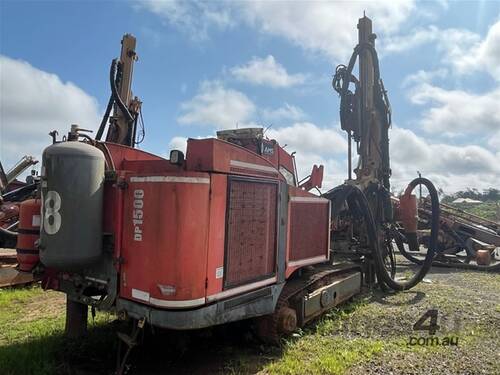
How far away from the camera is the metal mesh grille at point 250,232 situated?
3855 mm

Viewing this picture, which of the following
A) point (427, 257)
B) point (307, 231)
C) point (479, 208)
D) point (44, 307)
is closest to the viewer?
point (307, 231)

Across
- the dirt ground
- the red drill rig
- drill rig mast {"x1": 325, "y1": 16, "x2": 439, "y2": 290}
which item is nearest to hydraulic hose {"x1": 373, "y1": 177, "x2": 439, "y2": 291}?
drill rig mast {"x1": 325, "y1": 16, "x2": 439, "y2": 290}

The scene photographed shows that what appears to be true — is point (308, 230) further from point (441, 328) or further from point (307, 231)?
point (441, 328)

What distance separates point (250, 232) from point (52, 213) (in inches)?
67.8

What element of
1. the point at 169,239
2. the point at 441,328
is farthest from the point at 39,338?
the point at 441,328

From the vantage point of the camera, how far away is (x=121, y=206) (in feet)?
12.0

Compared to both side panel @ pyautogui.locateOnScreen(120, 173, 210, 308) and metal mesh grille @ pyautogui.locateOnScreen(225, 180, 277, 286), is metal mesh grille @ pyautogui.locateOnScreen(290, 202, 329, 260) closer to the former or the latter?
metal mesh grille @ pyautogui.locateOnScreen(225, 180, 277, 286)

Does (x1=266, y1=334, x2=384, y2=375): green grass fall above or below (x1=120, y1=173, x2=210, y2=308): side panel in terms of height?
below

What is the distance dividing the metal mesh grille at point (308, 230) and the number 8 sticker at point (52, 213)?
2436 mm

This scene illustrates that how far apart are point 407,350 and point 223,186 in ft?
8.75

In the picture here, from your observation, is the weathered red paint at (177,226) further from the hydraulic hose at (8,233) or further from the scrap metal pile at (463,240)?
the scrap metal pile at (463,240)

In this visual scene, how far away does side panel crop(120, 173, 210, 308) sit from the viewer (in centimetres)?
335

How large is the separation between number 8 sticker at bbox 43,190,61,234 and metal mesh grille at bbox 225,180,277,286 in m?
1.42

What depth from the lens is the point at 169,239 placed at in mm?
3355
